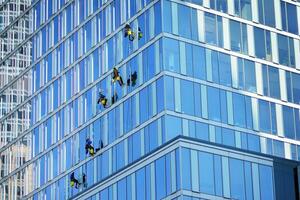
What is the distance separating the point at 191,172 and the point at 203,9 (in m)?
14.5

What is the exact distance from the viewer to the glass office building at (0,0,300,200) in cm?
7750

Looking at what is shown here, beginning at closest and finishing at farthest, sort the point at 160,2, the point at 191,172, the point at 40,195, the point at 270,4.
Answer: the point at 191,172, the point at 160,2, the point at 270,4, the point at 40,195

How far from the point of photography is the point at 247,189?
77812 millimetres

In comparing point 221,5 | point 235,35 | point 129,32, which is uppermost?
point 221,5

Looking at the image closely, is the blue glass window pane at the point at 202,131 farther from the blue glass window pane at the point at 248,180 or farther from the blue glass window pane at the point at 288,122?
the blue glass window pane at the point at 288,122

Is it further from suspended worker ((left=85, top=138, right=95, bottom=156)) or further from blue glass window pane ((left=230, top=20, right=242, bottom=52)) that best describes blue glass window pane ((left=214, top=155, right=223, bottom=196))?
suspended worker ((left=85, top=138, right=95, bottom=156))

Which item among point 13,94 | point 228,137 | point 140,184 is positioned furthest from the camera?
point 13,94

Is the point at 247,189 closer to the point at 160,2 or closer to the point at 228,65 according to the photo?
the point at 228,65

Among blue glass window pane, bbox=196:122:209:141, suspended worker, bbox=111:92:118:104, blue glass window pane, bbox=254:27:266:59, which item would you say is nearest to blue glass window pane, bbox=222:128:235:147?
blue glass window pane, bbox=196:122:209:141

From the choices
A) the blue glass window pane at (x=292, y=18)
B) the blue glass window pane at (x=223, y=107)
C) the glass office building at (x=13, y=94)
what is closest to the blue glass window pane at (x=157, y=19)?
the blue glass window pane at (x=223, y=107)

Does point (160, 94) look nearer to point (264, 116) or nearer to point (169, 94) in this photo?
point (169, 94)

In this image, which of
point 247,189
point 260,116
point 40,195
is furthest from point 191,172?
point 40,195

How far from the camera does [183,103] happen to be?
258ft

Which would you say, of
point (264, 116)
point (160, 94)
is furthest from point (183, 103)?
point (264, 116)
